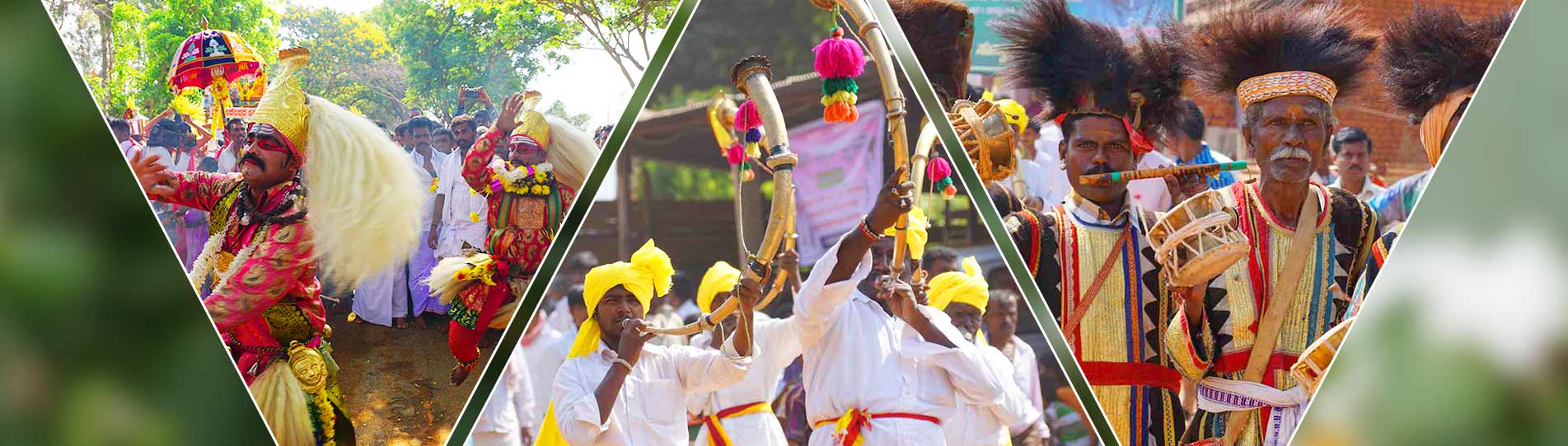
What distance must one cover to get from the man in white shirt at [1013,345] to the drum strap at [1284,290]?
2.03 ft

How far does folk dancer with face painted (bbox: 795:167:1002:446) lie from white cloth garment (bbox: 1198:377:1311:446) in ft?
1.95

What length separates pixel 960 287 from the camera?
4.20 metres

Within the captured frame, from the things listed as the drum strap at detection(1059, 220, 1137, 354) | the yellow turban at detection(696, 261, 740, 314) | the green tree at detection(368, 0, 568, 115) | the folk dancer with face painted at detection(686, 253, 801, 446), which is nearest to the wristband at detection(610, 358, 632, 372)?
the folk dancer with face painted at detection(686, 253, 801, 446)

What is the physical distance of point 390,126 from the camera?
3922 millimetres

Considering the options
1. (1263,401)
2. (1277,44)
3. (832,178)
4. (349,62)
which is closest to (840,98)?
(832,178)

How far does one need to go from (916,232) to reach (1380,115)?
137 cm

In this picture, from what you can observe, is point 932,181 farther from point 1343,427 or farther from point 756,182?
point 1343,427

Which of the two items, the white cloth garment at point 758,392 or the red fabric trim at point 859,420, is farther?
the white cloth garment at point 758,392

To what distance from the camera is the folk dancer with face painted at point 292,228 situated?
3.82 m

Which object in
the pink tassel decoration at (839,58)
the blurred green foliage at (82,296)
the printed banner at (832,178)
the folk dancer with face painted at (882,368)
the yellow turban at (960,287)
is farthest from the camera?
the yellow turban at (960,287)

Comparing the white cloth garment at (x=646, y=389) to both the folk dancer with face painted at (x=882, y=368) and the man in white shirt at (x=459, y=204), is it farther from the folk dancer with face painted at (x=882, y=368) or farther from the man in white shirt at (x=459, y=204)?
the man in white shirt at (x=459, y=204)

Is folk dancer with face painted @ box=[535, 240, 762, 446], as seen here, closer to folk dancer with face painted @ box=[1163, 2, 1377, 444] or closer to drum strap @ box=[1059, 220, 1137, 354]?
drum strap @ box=[1059, 220, 1137, 354]

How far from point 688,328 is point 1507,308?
2466mm

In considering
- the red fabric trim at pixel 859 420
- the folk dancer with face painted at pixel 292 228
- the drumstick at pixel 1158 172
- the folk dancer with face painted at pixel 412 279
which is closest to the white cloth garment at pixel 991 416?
the red fabric trim at pixel 859 420
